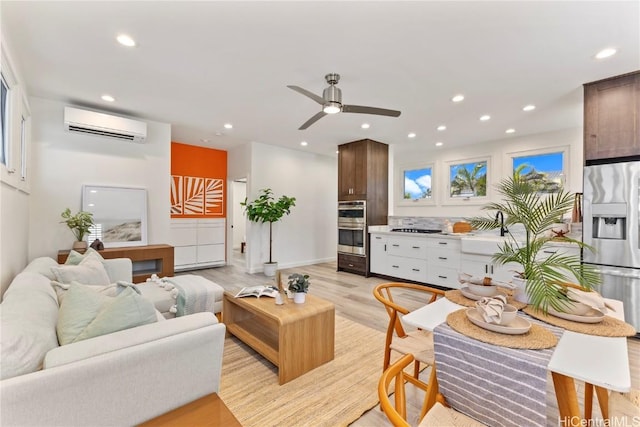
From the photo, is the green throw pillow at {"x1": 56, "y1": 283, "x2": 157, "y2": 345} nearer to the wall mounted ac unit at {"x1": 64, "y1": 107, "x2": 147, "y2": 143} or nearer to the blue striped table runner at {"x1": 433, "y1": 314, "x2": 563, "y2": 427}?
the blue striped table runner at {"x1": 433, "y1": 314, "x2": 563, "y2": 427}

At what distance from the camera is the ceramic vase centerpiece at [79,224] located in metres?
3.55

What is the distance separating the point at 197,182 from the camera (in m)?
5.96

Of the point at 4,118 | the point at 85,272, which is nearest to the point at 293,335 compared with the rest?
the point at 85,272

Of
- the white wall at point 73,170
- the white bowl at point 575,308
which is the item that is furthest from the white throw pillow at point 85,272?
the white bowl at point 575,308

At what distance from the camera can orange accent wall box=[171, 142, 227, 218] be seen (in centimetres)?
570

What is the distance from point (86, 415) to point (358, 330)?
2.36 metres

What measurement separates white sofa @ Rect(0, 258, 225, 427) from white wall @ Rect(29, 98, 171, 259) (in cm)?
292

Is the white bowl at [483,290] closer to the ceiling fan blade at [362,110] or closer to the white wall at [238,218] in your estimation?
the ceiling fan blade at [362,110]

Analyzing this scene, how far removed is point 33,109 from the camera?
349 centimetres

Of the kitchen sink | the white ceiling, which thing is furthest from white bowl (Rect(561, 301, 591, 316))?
the kitchen sink

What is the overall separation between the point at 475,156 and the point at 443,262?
7.73 ft

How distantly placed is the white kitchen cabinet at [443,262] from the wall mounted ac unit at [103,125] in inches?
188

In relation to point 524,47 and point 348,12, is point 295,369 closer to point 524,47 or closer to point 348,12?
point 348,12

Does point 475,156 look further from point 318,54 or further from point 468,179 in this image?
point 318,54
